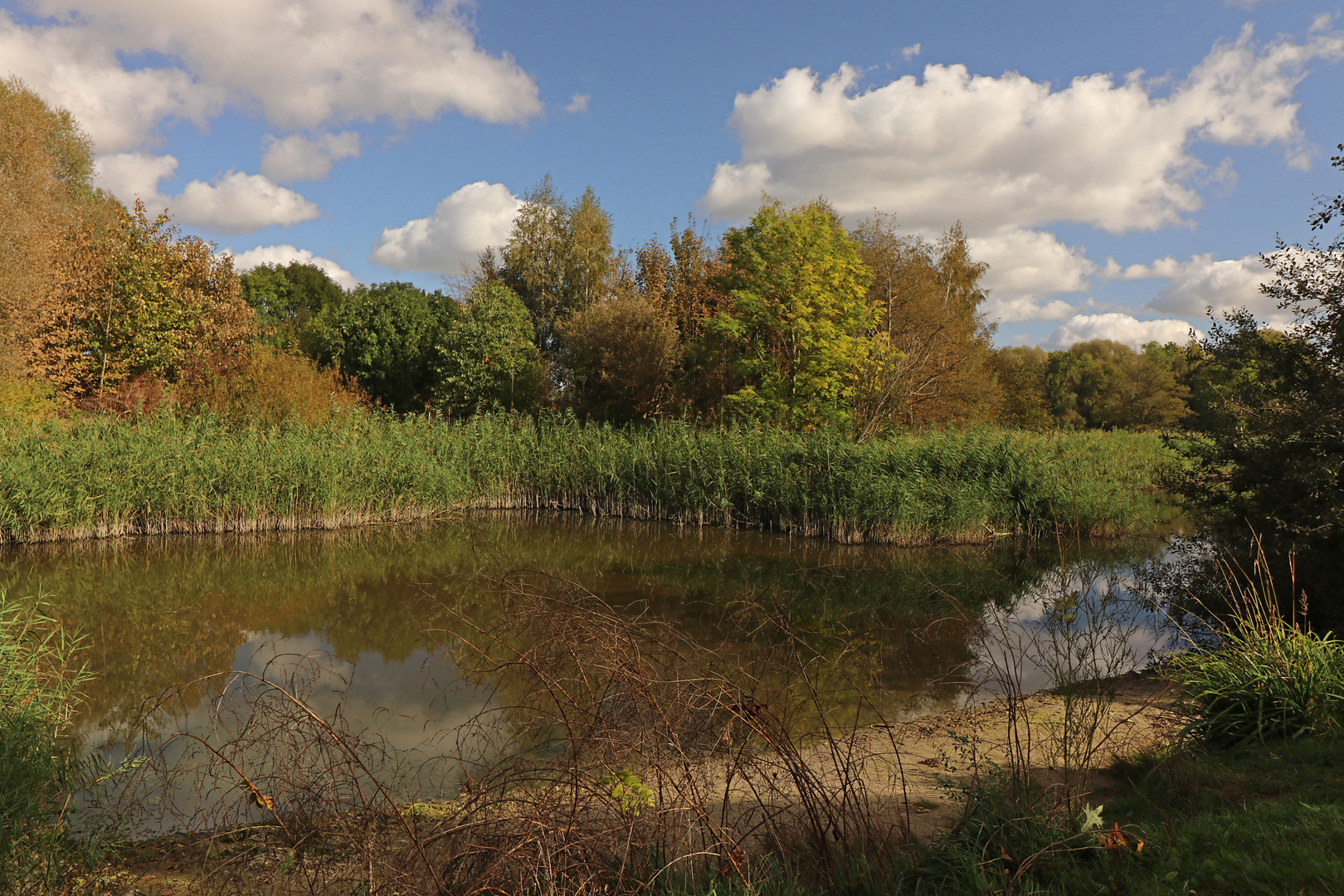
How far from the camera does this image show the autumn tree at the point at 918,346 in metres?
23.8

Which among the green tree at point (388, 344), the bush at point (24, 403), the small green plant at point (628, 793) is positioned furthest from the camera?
the green tree at point (388, 344)

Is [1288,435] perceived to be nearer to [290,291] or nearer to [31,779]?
[31,779]

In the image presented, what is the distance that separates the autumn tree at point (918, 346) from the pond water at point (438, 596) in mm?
9239

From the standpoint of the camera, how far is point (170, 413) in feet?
56.3

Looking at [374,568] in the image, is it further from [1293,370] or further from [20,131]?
[20,131]

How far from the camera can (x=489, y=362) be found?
29.1 meters

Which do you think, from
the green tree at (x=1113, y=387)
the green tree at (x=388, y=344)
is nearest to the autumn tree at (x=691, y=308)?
the green tree at (x=388, y=344)

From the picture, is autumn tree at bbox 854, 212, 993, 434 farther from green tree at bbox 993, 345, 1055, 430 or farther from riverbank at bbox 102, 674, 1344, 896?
riverbank at bbox 102, 674, 1344, 896

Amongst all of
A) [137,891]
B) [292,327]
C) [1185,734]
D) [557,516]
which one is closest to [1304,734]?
[1185,734]

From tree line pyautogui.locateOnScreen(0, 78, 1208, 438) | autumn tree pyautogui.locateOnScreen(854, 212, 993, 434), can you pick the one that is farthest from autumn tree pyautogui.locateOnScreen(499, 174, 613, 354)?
autumn tree pyautogui.locateOnScreen(854, 212, 993, 434)

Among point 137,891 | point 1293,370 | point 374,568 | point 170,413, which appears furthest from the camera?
point 170,413

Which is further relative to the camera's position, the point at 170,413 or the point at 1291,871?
the point at 170,413

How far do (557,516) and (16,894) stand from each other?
50.0 feet

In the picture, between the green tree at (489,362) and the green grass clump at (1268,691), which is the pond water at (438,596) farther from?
the green tree at (489,362)
